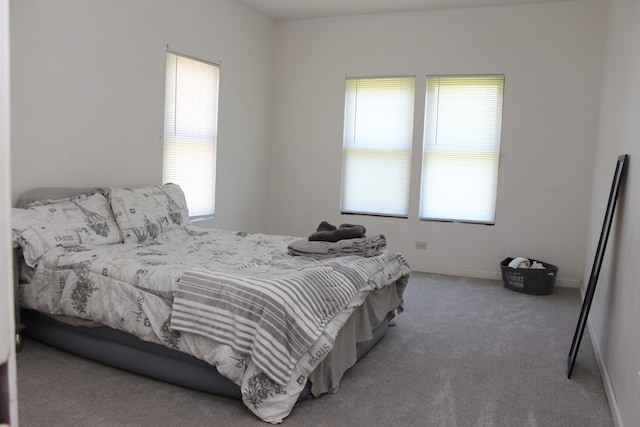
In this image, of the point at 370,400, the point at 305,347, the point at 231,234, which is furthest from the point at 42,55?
the point at 370,400

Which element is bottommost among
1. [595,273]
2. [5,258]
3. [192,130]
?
[595,273]

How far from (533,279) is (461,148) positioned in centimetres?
160

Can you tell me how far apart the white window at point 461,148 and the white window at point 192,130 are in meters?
2.31

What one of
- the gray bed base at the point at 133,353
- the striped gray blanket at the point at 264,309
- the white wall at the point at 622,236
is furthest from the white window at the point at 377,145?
the striped gray blanket at the point at 264,309

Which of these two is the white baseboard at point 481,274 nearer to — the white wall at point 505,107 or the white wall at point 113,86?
the white wall at point 505,107

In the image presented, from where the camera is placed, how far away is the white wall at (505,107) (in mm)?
5391

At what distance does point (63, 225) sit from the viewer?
11.2ft

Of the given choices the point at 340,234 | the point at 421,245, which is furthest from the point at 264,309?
the point at 421,245

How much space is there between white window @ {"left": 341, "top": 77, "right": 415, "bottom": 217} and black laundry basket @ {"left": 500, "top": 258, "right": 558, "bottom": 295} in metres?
1.41

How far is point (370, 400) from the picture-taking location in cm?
278

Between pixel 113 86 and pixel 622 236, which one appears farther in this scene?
pixel 113 86

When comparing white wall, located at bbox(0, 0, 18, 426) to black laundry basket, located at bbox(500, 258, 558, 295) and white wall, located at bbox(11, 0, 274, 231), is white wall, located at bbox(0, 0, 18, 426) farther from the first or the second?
black laundry basket, located at bbox(500, 258, 558, 295)

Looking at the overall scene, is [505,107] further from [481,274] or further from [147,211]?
[147,211]

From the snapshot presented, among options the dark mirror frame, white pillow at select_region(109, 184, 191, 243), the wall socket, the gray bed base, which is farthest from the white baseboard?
white pillow at select_region(109, 184, 191, 243)
